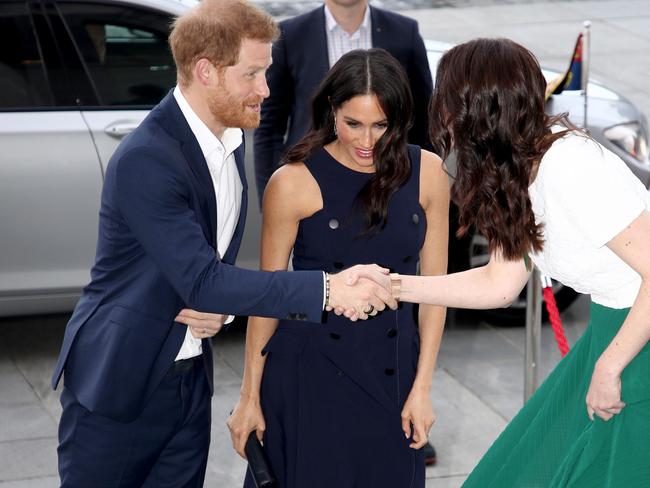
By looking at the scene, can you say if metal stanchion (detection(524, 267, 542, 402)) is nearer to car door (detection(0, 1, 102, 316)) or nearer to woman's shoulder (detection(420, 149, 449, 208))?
woman's shoulder (detection(420, 149, 449, 208))

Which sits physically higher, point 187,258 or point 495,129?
point 495,129

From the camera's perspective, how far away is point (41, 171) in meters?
5.92

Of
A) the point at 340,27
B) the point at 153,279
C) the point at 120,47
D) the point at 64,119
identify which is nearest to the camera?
the point at 153,279

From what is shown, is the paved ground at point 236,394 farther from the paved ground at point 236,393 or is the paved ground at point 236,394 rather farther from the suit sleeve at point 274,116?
the suit sleeve at point 274,116

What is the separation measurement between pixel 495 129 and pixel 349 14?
236cm

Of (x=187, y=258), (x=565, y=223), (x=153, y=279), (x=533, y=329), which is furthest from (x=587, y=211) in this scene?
(x=533, y=329)

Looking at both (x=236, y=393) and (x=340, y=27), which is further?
(x=236, y=393)

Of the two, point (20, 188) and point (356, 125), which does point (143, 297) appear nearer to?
point (356, 125)

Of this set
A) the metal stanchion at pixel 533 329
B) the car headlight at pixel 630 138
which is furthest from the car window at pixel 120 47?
the car headlight at pixel 630 138

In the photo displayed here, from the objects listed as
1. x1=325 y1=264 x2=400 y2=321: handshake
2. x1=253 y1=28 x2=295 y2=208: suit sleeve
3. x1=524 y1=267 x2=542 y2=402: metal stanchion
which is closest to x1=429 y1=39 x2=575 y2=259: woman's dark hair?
x1=325 y1=264 x2=400 y2=321: handshake

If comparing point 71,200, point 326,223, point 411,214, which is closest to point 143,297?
point 326,223

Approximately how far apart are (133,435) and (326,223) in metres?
0.85

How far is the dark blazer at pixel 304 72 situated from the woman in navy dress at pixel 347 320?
155 centimetres

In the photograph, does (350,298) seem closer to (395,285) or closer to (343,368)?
(395,285)
